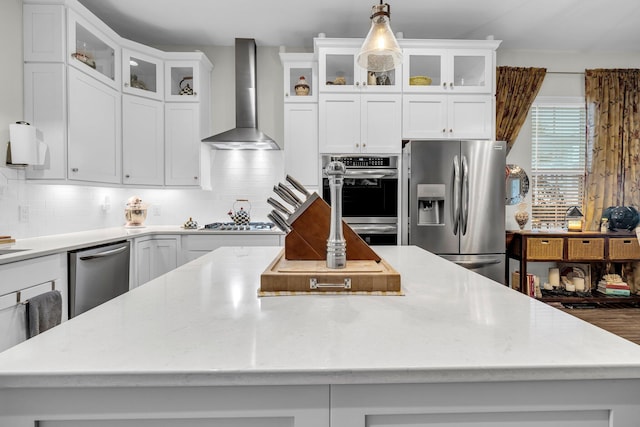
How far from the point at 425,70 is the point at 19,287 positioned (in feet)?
13.1

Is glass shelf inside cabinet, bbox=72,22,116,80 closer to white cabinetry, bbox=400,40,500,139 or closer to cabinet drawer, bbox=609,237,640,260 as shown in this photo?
white cabinetry, bbox=400,40,500,139

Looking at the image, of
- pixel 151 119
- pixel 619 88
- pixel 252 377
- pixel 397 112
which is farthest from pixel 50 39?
pixel 619 88

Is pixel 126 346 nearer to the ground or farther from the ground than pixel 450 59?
nearer to the ground

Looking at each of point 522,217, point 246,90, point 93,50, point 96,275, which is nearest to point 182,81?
point 246,90

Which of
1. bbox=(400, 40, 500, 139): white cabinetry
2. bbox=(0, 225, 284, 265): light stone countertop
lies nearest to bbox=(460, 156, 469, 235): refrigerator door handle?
bbox=(400, 40, 500, 139): white cabinetry

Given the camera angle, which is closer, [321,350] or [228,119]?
[321,350]

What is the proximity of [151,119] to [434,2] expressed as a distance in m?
3.01

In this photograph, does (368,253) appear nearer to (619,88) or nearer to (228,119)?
(228,119)

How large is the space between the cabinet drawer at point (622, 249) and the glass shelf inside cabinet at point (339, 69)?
3281mm

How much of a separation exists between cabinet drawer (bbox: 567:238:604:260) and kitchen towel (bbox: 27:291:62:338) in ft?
14.6

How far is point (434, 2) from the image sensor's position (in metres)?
3.45

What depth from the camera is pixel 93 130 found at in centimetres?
333

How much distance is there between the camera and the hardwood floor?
3322 millimetres

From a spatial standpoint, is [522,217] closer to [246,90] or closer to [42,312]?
[246,90]
